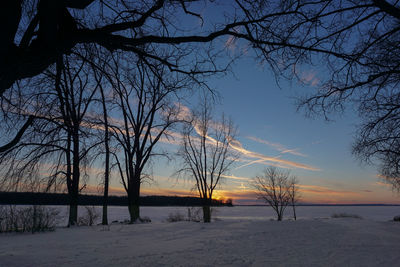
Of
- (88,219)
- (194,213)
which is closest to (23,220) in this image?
(88,219)

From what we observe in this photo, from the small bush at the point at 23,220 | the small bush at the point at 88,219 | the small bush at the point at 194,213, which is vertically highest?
the small bush at the point at 23,220

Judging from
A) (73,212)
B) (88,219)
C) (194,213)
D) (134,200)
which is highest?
(134,200)

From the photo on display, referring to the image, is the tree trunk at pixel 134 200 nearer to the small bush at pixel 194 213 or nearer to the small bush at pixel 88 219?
the small bush at pixel 88 219

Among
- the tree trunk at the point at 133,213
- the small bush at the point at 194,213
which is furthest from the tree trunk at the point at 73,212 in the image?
the small bush at the point at 194,213

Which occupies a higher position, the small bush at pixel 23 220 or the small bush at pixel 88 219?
the small bush at pixel 23 220

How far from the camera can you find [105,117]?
16109 millimetres

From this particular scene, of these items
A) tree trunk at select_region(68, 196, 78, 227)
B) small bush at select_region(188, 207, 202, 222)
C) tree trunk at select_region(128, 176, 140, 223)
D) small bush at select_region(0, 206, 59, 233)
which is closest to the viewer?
small bush at select_region(0, 206, 59, 233)

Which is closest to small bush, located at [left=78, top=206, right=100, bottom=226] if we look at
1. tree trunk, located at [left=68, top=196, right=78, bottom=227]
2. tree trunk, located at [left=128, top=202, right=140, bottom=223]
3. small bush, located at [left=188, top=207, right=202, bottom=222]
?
tree trunk, located at [left=68, top=196, right=78, bottom=227]

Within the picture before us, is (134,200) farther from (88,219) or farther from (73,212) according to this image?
(73,212)

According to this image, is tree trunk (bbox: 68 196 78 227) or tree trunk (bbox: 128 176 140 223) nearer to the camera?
tree trunk (bbox: 68 196 78 227)

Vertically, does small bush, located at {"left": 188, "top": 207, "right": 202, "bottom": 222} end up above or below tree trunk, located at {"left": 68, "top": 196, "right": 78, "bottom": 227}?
below

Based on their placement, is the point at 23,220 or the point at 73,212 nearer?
the point at 23,220

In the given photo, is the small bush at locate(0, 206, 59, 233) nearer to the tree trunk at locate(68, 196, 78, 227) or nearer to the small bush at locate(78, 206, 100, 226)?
the tree trunk at locate(68, 196, 78, 227)

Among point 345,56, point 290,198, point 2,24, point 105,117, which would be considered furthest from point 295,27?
point 290,198
